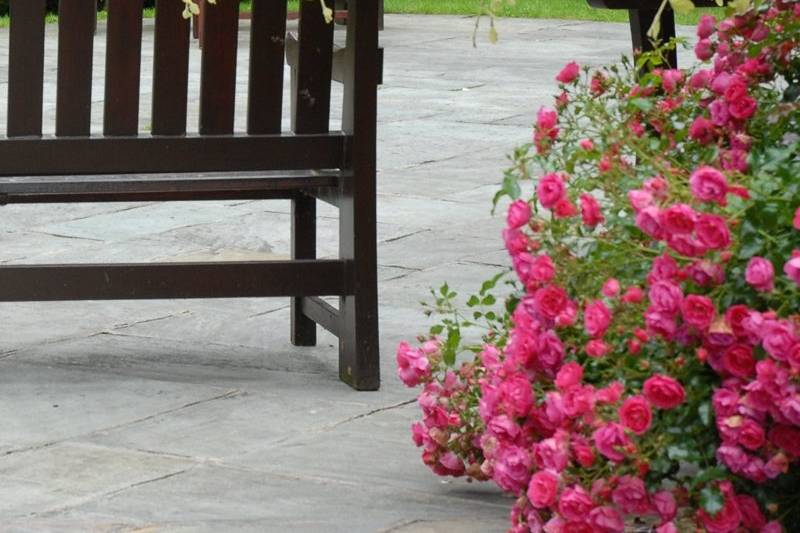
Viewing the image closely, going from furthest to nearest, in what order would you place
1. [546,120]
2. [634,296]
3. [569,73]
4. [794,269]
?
[569,73] → [546,120] → [634,296] → [794,269]

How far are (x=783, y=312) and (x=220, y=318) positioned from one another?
2553mm

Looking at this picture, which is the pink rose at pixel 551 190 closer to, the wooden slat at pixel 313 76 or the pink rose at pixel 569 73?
the pink rose at pixel 569 73

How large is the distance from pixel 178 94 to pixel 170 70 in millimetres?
56

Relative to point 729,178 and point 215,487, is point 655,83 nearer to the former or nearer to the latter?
point 729,178

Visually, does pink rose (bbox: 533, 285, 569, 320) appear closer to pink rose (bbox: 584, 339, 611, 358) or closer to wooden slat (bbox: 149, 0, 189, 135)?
pink rose (bbox: 584, 339, 611, 358)

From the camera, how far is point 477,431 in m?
3.09

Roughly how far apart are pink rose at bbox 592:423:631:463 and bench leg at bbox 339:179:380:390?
1.58 meters

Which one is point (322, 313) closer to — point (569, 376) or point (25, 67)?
point (25, 67)

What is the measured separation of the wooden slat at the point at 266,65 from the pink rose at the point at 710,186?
5.50 feet

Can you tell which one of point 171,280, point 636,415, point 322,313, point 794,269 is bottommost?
point 322,313

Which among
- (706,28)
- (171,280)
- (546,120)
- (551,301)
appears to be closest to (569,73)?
(546,120)

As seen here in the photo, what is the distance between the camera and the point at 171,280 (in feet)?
12.8

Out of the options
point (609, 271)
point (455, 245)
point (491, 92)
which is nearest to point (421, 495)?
point (609, 271)

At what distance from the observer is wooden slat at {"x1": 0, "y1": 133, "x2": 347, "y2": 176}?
3.77m
